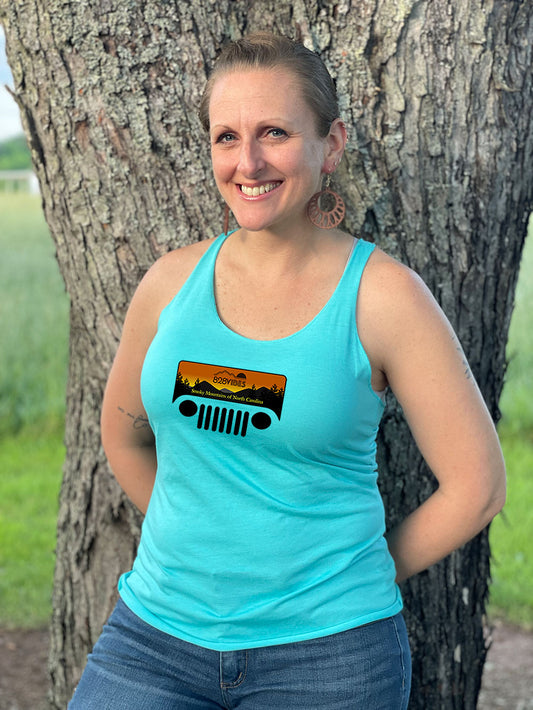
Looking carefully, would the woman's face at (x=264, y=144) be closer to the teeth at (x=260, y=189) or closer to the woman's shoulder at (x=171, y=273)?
the teeth at (x=260, y=189)

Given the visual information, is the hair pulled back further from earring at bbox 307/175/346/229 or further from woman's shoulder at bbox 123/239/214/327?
woman's shoulder at bbox 123/239/214/327

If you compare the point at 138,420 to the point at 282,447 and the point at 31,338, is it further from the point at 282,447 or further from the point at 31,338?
the point at 31,338

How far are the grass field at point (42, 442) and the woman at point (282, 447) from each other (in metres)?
1.27

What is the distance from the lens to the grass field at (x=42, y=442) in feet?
15.3

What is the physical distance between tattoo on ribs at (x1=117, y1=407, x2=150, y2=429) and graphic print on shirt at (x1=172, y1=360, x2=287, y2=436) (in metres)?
0.40

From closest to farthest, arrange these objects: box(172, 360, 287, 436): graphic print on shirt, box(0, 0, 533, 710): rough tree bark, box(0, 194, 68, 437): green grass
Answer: box(172, 360, 287, 436): graphic print on shirt < box(0, 0, 533, 710): rough tree bark < box(0, 194, 68, 437): green grass

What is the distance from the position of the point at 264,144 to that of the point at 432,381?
0.61 metres

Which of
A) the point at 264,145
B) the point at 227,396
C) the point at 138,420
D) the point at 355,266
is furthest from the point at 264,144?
the point at 138,420

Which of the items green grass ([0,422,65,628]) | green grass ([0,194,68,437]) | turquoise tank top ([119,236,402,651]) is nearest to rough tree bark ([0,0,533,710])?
turquoise tank top ([119,236,402,651])

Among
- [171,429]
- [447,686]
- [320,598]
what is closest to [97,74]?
[171,429]

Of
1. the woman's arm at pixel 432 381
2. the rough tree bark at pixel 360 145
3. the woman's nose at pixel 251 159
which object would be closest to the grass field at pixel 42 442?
the rough tree bark at pixel 360 145

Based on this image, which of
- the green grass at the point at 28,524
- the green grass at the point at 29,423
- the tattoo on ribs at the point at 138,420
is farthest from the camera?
the green grass at the point at 29,423

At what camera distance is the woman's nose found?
5.62 ft

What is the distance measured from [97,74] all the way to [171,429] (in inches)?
43.6
